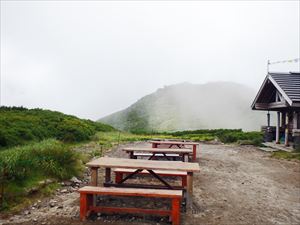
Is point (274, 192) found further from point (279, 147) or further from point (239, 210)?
point (279, 147)

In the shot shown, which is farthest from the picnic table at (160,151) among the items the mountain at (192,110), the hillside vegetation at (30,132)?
the mountain at (192,110)

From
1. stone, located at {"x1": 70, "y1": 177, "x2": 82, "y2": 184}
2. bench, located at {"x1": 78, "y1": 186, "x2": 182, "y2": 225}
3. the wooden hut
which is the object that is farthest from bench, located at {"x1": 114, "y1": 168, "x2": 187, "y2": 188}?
the wooden hut

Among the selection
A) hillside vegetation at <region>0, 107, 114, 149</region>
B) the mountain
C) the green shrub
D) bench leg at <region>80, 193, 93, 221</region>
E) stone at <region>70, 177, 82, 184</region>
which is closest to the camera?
bench leg at <region>80, 193, 93, 221</region>

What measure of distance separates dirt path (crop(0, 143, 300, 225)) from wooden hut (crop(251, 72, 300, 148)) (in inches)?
211

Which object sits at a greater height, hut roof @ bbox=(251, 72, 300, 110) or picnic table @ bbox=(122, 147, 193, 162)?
hut roof @ bbox=(251, 72, 300, 110)

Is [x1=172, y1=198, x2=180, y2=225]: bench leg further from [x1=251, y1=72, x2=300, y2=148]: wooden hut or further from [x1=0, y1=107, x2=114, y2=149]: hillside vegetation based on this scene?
[x1=251, y1=72, x2=300, y2=148]: wooden hut

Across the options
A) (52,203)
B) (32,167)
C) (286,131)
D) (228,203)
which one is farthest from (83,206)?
(286,131)

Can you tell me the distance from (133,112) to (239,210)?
275 ft

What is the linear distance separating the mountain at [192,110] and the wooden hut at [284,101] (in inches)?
1727

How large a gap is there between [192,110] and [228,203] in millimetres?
78538

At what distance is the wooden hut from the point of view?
14461mm

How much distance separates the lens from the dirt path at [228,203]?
5.11 meters

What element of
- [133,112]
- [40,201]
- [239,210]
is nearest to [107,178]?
[40,201]

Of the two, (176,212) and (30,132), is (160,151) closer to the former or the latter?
(176,212)
